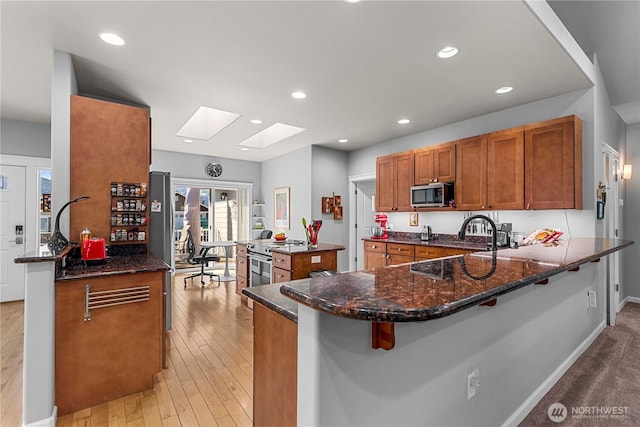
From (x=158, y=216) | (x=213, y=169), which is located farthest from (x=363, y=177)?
(x=158, y=216)

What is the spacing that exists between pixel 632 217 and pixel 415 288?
18.4ft

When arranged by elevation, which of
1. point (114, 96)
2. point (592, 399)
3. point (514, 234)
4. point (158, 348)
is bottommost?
point (592, 399)

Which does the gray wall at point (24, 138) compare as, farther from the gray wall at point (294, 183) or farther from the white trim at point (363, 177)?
the white trim at point (363, 177)

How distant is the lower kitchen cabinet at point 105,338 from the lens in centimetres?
197

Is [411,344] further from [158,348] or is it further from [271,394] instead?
[158,348]

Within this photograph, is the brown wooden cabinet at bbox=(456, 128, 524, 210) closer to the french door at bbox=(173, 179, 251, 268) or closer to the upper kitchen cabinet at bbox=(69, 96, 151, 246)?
the upper kitchen cabinet at bbox=(69, 96, 151, 246)

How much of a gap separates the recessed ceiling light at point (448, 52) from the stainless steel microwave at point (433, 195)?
78.3 inches

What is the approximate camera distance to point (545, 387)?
212 centimetres

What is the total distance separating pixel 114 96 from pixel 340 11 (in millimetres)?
2818

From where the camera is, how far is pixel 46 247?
2240mm

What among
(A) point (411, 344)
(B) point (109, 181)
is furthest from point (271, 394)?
(B) point (109, 181)

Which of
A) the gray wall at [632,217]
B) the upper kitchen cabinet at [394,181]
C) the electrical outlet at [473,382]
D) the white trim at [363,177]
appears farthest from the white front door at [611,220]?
the white trim at [363,177]

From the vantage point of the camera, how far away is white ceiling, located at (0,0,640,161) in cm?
204

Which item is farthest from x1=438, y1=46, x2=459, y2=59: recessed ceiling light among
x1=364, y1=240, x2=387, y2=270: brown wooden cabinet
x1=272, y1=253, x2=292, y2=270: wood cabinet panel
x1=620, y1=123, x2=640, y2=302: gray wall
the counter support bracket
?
x1=620, y1=123, x2=640, y2=302: gray wall
